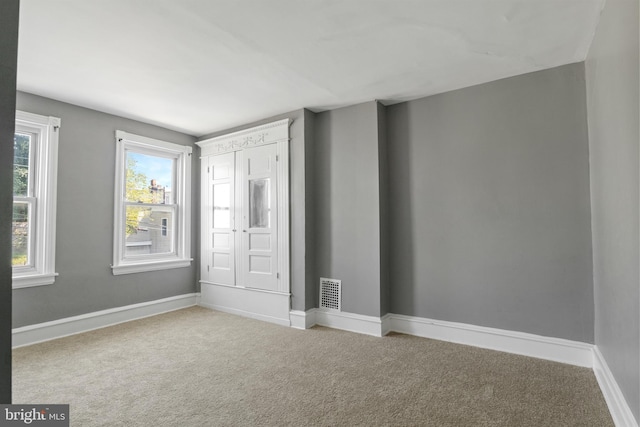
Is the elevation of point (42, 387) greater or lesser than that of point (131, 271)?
lesser

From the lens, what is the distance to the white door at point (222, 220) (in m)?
4.41

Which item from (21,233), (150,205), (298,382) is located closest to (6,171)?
(298,382)

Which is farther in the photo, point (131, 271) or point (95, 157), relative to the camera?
point (131, 271)

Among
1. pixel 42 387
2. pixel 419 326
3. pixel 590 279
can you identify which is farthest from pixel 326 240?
pixel 42 387

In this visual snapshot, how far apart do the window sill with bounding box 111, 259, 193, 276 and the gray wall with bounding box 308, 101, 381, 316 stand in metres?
2.09

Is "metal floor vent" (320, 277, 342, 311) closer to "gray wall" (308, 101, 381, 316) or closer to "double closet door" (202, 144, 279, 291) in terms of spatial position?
"gray wall" (308, 101, 381, 316)

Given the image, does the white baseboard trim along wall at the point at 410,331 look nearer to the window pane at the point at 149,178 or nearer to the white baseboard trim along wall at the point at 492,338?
the white baseboard trim along wall at the point at 492,338

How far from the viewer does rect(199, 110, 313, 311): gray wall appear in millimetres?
3750

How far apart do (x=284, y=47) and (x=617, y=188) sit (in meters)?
2.35

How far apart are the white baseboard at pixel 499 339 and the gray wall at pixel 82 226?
3298mm

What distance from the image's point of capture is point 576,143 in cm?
269

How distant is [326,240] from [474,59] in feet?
7.51

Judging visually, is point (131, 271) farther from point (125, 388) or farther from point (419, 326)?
point (419, 326)

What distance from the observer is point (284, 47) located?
2.48 m
